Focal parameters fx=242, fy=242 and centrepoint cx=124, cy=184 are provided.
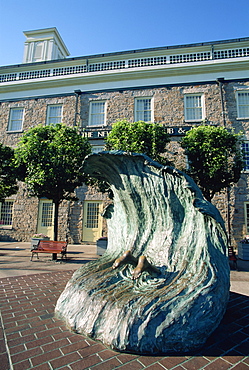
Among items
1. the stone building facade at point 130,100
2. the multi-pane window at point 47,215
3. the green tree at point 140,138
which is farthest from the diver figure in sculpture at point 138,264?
the multi-pane window at point 47,215

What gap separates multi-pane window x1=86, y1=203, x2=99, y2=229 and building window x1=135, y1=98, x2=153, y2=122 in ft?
21.4

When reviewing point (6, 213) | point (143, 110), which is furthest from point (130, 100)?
point (6, 213)

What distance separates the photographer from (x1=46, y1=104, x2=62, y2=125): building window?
17.6 meters

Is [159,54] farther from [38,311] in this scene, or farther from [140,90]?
[38,311]

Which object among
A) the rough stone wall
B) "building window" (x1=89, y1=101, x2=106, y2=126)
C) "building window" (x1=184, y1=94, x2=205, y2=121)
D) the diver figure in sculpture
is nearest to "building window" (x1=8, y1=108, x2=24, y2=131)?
the rough stone wall

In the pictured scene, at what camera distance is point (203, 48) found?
16.3 metres

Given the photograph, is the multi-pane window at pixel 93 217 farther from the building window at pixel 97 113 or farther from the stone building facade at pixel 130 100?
the building window at pixel 97 113

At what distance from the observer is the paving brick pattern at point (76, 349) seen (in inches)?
103

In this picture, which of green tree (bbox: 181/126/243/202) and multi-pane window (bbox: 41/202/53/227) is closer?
green tree (bbox: 181/126/243/202)

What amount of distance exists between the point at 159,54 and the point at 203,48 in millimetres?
2934

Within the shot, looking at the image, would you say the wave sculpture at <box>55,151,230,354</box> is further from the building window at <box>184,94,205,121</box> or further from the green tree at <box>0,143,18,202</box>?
the building window at <box>184,94,205,121</box>

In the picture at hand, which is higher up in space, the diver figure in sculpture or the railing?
the railing

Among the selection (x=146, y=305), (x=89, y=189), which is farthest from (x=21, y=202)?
(x=146, y=305)

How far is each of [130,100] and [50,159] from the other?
28.2 ft
